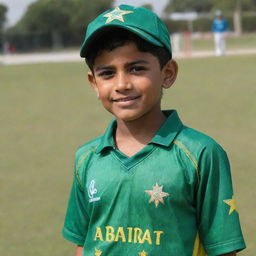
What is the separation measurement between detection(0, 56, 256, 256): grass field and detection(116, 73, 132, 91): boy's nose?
93.3 inches

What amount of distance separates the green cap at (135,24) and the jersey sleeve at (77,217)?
0.51 meters

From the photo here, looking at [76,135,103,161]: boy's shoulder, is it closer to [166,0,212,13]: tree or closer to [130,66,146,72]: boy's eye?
[130,66,146,72]: boy's eye

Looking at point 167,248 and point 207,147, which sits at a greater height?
point 207,147

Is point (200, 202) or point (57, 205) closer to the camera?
point (200, 202)

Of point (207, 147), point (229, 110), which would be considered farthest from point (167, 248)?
point (229, 110)

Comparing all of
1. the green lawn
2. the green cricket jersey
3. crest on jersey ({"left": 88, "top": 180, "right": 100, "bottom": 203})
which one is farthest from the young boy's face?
the green lawn

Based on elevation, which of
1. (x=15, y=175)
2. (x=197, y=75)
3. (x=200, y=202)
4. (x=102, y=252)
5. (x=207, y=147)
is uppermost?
(x=207, y=147)

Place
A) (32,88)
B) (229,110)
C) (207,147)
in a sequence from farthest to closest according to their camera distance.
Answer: (32,88) → (229,110) → (207,147)

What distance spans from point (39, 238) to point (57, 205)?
0.71m

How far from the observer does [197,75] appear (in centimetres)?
1349

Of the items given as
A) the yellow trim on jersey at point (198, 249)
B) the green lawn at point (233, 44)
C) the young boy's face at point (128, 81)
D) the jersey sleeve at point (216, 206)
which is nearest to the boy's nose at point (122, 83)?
the young boy's face at point (128, 81)

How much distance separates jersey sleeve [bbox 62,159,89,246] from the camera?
242 centimetres

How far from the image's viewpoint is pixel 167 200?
85.9 inches

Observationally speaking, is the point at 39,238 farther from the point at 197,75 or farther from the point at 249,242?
the point at 197,75
